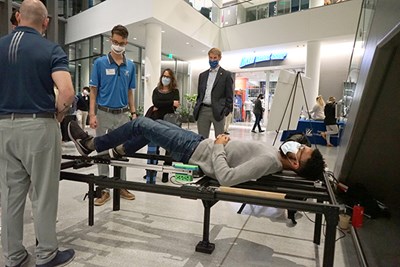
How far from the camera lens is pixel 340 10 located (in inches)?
401

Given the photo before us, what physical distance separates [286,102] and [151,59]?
6057mm

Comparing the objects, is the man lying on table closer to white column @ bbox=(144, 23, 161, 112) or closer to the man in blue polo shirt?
the man in blue polo shirt

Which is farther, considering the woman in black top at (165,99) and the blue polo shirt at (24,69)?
the woman in black top at (165,99)

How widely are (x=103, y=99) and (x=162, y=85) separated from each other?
2.89 feet

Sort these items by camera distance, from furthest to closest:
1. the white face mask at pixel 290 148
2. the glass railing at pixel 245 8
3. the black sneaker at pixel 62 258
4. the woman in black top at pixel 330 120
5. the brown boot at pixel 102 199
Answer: the glass railing at pixel 245 8, the woman in black top at pixel 330 120, the brown boot at pixel 102 199, the white face mask at pixel 290 148, the black sneaker at pixel 62 258

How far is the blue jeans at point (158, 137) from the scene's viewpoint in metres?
2.13

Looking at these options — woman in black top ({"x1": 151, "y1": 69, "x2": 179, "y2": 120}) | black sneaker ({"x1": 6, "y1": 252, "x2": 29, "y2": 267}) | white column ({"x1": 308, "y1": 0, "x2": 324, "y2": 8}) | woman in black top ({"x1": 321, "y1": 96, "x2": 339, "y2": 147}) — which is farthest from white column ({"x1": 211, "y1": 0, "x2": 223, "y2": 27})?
black sneaker ({"x1": 6, "y1": 252, "x2": 29, "y2": 267})

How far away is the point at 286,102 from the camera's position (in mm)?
4344

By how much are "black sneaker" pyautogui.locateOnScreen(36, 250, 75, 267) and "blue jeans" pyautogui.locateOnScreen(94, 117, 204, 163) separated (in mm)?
775

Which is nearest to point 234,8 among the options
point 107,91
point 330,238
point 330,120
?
point 330,120

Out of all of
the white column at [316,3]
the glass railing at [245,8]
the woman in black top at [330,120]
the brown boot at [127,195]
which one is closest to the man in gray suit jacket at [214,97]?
the brown boot at [127,195]

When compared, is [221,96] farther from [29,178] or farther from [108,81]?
[29,178]

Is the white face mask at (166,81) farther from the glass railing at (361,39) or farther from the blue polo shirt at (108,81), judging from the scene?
the glass railing at (361,39)

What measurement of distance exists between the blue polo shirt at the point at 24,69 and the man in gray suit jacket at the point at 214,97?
6.31ft
